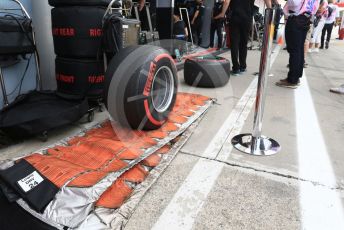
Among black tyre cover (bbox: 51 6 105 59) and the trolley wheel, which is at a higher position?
black tyre cover (bbox: 51 6 105 59)

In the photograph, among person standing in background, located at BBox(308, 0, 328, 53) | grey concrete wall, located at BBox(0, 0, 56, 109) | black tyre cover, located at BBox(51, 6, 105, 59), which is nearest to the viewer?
black tyre cover, located at BBox(51, 6, 105, 59)

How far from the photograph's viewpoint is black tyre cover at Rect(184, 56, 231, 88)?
4.82 metres

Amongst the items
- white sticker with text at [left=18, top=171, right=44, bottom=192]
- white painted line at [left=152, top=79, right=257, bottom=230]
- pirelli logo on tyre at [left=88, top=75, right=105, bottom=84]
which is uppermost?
pirelli logo on tyre at [left=88, top=75, right=105, bottom=84]

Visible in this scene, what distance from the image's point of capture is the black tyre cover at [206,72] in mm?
4816

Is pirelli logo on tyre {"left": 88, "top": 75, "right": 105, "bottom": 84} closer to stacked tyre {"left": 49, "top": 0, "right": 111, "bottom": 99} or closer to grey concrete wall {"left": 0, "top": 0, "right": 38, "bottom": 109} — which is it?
stacked tyre {"left": 49, "top": 0, "right": 111, "bottom": 99}

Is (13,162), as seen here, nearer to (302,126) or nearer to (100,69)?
(100,69)

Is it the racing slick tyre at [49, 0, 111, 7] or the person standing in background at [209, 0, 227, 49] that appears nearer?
the racing slick tyre at [49, 0, 111, 7]

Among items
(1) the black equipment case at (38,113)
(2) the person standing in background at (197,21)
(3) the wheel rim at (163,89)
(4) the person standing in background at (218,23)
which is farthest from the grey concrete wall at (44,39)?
(4) the person standing in background at (218,23)

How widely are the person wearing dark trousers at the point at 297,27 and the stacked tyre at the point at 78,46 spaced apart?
3032 mm

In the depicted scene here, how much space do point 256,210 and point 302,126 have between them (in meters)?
1.84

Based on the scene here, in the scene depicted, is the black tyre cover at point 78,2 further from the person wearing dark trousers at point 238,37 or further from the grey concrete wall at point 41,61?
the person wearing dark trousers at point 238,37

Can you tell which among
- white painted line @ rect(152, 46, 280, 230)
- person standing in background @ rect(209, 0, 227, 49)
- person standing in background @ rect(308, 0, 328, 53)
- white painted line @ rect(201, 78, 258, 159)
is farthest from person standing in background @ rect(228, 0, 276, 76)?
person standing in background @ rect(308, 0, 328, 53)

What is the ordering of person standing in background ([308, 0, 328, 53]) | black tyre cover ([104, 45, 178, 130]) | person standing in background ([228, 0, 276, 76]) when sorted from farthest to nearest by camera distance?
person standing in background ([308, 0, 328, 53])
person standing in background ([228, 0, 276, 76])
black tyre cover ([104, 45, 178, 130])

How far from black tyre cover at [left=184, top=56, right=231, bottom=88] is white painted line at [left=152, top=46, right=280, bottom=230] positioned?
1.64m
